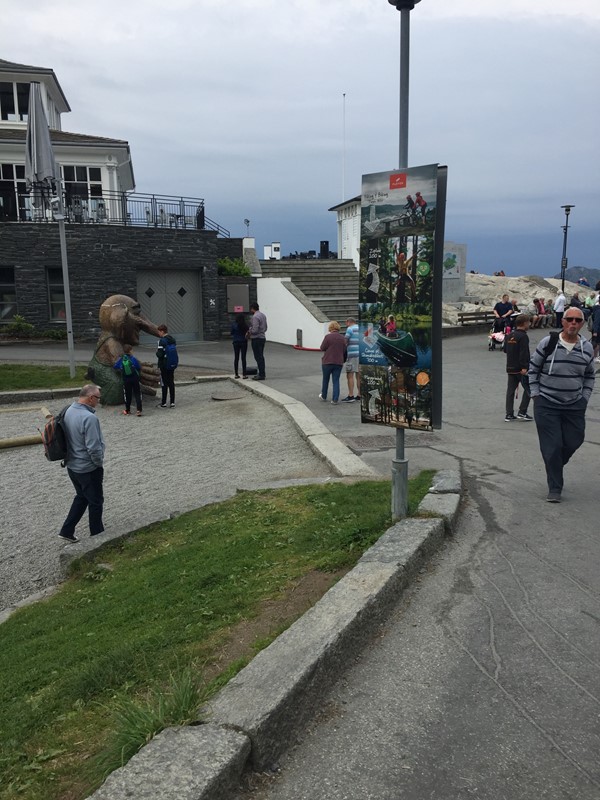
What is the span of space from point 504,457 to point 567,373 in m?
2.20

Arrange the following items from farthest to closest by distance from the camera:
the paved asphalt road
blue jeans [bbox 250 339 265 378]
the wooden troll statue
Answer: blue jeans [bbox 250 339 265 378] < the wooden troll statue < the paved asphalt road

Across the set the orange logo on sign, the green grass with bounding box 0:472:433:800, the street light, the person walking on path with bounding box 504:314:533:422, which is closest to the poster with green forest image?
the orange logo on sign

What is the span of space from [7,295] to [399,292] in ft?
77.2

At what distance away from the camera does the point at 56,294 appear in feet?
85.6

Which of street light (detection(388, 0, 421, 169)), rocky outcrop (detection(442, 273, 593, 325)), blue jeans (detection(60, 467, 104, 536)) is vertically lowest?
blue jeans (detection(60, 467, 104, 536))

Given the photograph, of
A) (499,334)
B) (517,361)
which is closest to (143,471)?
(517,361)

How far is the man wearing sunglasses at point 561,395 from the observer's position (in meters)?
7.05

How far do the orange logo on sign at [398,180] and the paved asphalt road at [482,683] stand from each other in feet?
9.29

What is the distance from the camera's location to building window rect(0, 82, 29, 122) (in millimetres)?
30906

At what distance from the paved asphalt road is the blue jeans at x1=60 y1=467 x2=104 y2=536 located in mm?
3867

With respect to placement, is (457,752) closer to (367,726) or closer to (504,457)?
(367,726)

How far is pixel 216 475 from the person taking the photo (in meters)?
9.68

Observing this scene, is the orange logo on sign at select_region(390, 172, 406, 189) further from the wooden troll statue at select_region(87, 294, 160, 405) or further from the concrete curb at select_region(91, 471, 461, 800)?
the wooden troll statue at select_region(87, 294, 160, 405)

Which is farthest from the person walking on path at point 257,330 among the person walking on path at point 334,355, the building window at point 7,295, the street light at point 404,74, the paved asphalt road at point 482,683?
the building window at point 7,295
